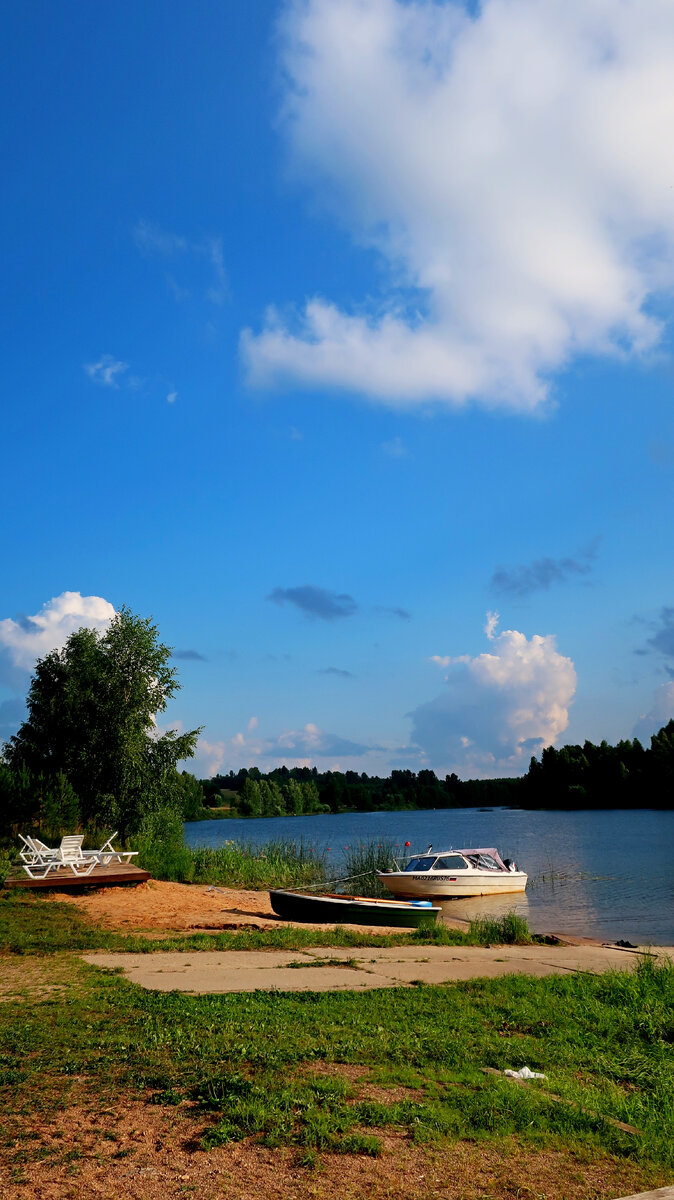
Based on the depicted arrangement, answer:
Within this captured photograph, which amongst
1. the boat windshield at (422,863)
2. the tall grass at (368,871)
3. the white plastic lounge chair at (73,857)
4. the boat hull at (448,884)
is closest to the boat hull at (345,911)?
the white plastic lounge chair at (73,857)

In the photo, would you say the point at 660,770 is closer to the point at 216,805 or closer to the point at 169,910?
the point at 216,805

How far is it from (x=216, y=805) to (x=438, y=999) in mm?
136255

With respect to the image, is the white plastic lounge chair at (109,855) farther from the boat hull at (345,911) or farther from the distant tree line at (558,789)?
the distant tree line at (558,789)

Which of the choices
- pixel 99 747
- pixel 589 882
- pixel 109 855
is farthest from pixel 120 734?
pixel 589 882

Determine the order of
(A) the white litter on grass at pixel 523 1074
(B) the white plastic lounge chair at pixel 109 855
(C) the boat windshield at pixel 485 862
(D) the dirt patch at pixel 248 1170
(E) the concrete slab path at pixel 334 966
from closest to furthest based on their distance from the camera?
(D) the dirt patch at pixel 248 1170 → (A) the white litter on grass at pixel 523 1074 → (E) the concrete slab path at pixel 334 966 → (B) the white plastic lounge chair at pixel 109 855 → (C) the boat windshield at pixel 485 862

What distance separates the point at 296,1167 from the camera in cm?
439

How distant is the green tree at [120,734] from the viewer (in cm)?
3145

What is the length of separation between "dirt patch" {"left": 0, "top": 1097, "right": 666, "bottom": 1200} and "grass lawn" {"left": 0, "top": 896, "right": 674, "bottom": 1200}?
0.06 feet

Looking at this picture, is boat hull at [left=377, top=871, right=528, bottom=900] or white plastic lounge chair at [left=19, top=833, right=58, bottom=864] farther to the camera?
boat hull at [left=377, top=871, right=528, bottom=900]

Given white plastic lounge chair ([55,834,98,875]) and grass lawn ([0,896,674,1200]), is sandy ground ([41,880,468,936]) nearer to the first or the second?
white plastic lounge chair ([55,834,98,875])

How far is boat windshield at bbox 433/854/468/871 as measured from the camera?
97.5 feet

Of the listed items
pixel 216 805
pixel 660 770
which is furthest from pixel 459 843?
pixel 216 805

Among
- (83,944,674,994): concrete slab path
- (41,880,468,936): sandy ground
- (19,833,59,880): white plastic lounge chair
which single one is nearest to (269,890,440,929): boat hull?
(41,880,468,936): sandy ground

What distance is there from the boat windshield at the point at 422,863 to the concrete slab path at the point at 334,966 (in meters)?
15.8
